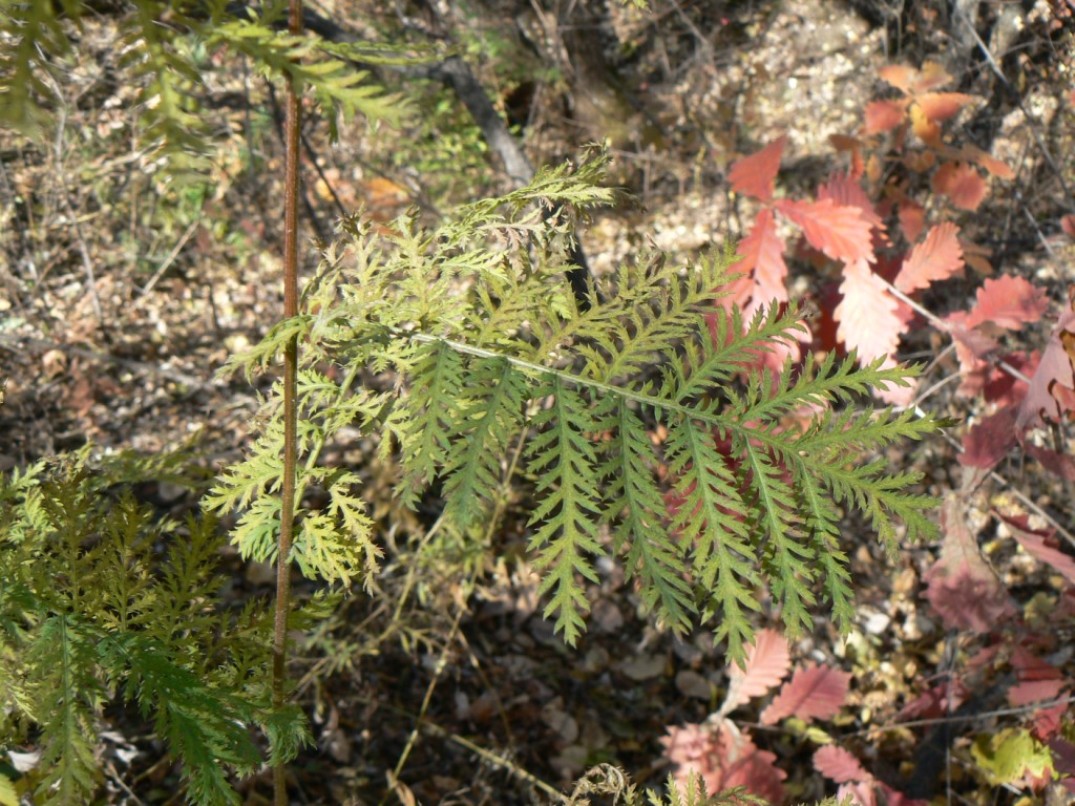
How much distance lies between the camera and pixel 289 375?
88cm

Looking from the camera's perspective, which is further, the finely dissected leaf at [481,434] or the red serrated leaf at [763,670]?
the red serrated leaf at [763,670]

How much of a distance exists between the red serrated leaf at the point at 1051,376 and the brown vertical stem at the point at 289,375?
1385 millimetres

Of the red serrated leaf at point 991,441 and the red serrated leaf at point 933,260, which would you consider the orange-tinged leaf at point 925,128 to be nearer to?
the red serrated leaf at point 933,260

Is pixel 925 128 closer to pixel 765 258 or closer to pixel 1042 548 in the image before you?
pixel 765 258

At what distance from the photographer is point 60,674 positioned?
2.86ft

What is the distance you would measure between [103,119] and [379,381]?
1999mm

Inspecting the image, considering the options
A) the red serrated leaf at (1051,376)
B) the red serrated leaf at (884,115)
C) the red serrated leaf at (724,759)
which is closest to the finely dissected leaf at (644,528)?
the red serrated leaf at (1051,376)

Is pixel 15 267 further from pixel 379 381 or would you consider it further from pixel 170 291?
pixel 379 381

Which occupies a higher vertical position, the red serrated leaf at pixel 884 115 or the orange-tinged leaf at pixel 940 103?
the orange-tinged leaf at pixel 940 103

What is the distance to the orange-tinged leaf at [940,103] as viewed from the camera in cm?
258

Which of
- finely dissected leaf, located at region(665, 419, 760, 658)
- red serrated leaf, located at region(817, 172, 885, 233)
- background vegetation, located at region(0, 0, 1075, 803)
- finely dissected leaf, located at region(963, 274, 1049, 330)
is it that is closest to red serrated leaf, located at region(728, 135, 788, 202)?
background vegetation, located at region(0, 0, 1075, 803)

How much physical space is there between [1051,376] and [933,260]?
58 centimetres

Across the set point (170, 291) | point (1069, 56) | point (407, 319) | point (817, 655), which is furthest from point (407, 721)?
point (1069, 56)

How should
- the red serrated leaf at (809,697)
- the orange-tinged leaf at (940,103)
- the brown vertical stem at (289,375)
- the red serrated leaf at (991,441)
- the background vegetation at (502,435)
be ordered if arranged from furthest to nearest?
the orange-tinged leaf at (940,103), the red serrated leaf at (809,697), the red serrated leaf at (991,441), the background vegetation at (502,435), the brown vertical stem at (289,375)
